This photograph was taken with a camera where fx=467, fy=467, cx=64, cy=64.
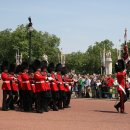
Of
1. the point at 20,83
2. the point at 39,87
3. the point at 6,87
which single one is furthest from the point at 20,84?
the point at 39,87

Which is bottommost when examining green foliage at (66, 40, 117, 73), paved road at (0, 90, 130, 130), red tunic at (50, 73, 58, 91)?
paved road at (0, 90, 130, 130)

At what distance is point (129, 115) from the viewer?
15.3m

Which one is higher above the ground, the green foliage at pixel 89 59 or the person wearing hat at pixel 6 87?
the green foliage at pixel 89 59

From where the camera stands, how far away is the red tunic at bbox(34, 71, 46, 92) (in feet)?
51.2

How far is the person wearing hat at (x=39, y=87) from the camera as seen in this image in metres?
15.6

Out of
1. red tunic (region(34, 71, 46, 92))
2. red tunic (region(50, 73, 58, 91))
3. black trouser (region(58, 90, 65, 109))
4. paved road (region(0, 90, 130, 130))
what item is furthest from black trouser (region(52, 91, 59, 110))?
paved road (region(0, 90, 130, 130))

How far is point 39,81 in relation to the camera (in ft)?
51.4

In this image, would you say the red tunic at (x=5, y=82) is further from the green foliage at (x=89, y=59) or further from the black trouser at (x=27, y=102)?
the green foliage at (x=89, y=59)

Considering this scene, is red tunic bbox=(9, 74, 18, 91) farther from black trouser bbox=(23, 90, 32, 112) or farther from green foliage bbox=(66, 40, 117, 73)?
green foliage bbox=(66, 40, 117, 73)

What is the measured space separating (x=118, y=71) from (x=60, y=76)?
2.33 m

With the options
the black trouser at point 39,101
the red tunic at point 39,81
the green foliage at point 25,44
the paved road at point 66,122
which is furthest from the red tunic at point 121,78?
the green foliage at point 25,44

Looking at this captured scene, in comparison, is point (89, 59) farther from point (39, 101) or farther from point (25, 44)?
point (39, 101)

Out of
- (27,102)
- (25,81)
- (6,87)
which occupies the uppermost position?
(25,81)

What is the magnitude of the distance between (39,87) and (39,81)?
20 cm
